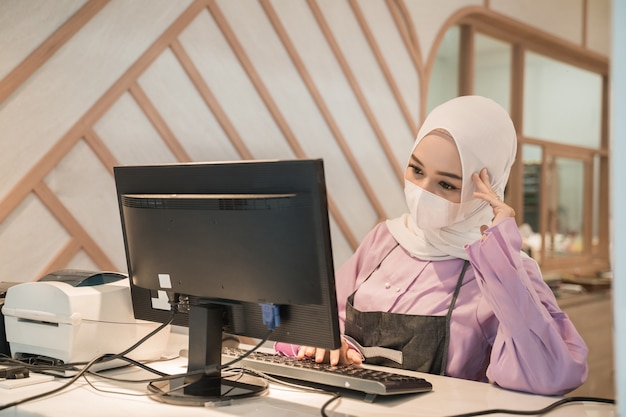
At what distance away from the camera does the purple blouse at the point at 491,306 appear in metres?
1.44

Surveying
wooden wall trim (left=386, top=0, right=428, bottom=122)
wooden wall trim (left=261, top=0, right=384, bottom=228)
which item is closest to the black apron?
wooden wall trim (left=261, top=0, right=384, bottom=228)

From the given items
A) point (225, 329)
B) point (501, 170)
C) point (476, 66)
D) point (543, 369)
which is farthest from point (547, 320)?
point (476, 66)

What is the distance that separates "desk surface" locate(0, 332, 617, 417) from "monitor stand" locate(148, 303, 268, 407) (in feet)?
0.10

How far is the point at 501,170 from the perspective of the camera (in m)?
1.79

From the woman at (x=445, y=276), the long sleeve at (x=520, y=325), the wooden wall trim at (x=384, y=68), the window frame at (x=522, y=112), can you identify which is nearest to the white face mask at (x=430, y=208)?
the woman at (x=445, y=276)

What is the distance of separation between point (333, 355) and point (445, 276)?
39 centimetres

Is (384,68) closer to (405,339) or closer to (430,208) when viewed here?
(430,208)

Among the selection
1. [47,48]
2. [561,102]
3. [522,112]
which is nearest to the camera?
[47,48]

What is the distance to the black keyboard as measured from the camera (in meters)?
1.35

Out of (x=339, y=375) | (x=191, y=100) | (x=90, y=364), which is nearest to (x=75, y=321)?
(x=90, y=364)

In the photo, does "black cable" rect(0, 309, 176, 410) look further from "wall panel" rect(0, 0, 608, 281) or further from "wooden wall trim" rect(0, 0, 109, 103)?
"wooden wall trim" rect(0, 0, 109, 103)

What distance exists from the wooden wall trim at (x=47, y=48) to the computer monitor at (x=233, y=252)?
0.82 meters

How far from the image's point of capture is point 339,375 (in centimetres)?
139

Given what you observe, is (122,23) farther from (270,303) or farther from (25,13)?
(270,303)
